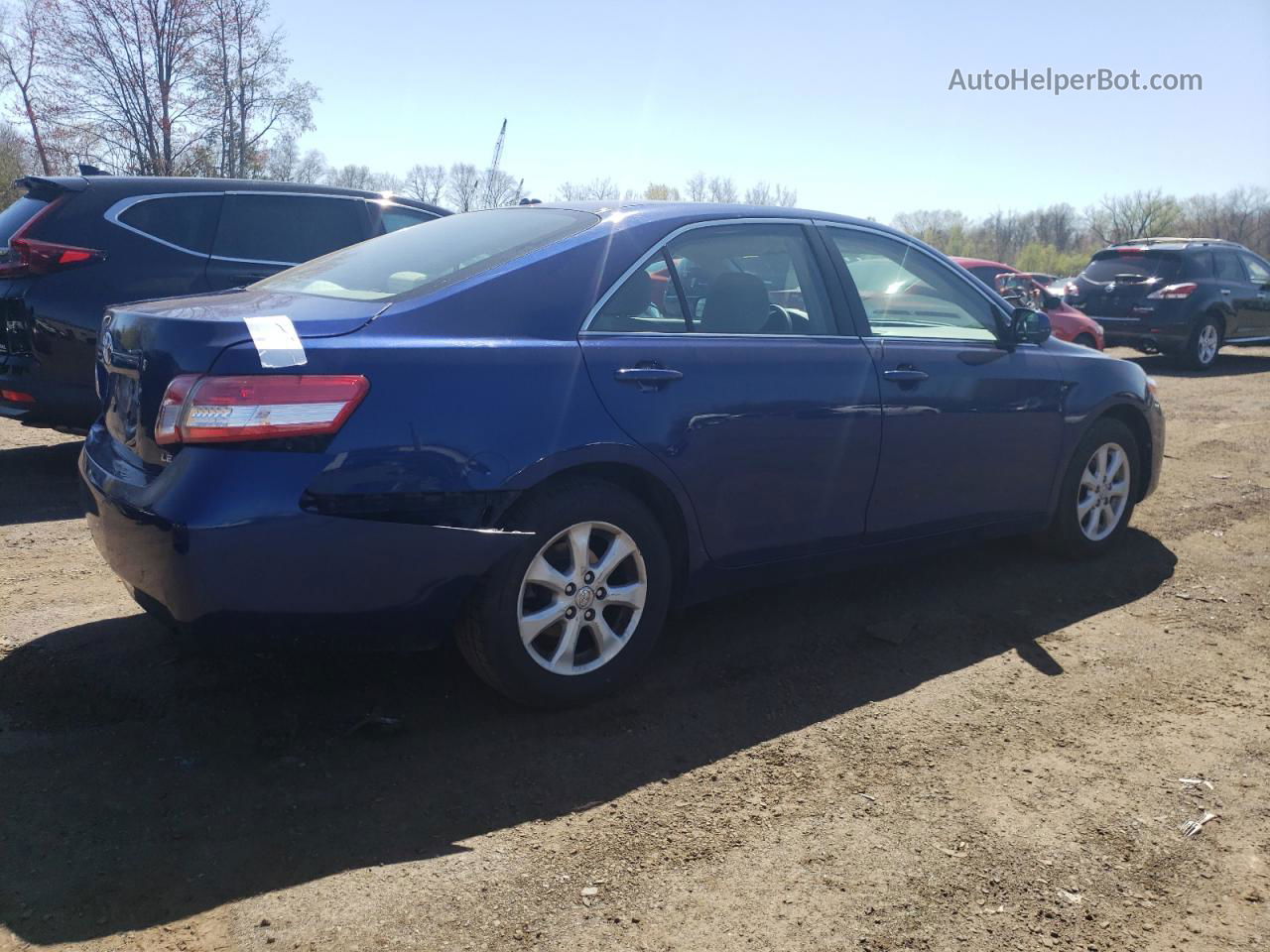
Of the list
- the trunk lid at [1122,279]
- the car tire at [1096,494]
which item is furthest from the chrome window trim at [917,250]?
the trunk lid at [1122,279]

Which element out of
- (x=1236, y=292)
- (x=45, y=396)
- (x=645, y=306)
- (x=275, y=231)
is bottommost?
(x=45, y=396)

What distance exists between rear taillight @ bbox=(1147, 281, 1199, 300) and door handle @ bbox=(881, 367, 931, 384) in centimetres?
1204

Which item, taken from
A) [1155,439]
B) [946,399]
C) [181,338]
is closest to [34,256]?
[181,338]

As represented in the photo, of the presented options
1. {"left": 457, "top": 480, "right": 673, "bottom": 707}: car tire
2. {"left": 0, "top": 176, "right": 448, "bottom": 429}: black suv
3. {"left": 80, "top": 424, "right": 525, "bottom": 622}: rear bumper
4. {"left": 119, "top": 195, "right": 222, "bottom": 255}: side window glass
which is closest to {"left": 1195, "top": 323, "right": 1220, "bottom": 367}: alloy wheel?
{"left": 0, "top": 176, "right": 448, "bottom": 429}: black suv

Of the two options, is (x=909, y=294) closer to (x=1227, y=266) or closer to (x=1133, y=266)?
(x=1133, y=266)

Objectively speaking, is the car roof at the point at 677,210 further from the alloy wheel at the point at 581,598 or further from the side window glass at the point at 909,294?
the alloy wheel at the point at 581,598

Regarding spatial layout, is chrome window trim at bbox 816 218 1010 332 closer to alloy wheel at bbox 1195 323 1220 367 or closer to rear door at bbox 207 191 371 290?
rear door at bbox 207 191 371 290

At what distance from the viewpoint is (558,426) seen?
3.23 metres

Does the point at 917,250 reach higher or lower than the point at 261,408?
higher

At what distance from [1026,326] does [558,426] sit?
2.59m

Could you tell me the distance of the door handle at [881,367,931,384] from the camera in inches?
166

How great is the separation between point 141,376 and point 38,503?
11.2ft

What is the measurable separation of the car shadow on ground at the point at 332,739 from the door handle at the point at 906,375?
0.99 meters

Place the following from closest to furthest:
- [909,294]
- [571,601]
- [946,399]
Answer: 1. [571,601]
2. [946,399]
3. [909,294]
